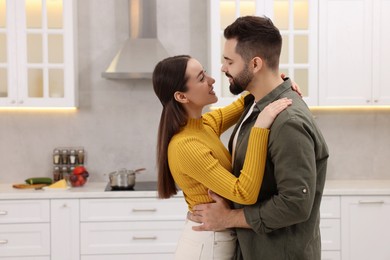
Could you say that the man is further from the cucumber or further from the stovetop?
the cucumber

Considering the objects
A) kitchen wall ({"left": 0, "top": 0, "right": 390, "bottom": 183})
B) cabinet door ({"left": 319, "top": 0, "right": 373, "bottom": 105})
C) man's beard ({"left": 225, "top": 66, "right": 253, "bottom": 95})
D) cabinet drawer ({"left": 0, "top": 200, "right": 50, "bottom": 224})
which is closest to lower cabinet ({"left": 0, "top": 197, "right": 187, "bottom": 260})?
cabinet drawer ({"left": 0, "top": 200, "right": 50, "bottom": 224})

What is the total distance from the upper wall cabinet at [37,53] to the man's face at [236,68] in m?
2.29

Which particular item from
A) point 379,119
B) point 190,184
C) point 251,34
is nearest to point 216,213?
point 190,184

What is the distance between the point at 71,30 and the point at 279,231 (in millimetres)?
2627

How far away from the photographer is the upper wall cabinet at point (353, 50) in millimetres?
4184

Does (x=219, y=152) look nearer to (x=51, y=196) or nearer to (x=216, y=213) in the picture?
(x=216, y=213)

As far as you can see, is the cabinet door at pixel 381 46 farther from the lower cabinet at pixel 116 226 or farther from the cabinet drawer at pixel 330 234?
the cabinet drawer at pixel 330 234

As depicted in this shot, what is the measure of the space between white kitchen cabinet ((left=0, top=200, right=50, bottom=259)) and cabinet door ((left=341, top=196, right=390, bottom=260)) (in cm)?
198

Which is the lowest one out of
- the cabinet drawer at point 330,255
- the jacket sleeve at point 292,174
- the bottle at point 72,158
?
the cabinet drawer at point 330,255

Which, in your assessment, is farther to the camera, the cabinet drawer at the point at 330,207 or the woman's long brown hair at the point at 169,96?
the cabinet drawer at the point at 330,207

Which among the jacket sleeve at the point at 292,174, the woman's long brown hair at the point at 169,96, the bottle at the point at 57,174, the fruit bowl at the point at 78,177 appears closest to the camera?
the jacket sleeve at the point at 292,174

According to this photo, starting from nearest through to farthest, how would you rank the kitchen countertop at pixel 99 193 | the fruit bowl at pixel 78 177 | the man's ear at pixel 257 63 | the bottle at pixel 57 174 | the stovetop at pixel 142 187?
1. the man's ear at pixel 257 63
2. the kitchen countertop at pixel 99 193
3. the stovetop at pixel 142 187
4. the fruit bowl at pixel 78 177
5. the bottle at pixel 57 174

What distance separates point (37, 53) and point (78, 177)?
90 cm

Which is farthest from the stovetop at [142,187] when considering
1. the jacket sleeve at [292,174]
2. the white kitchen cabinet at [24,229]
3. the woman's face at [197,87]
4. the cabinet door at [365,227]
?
the jacket sleeve at [292,174]
